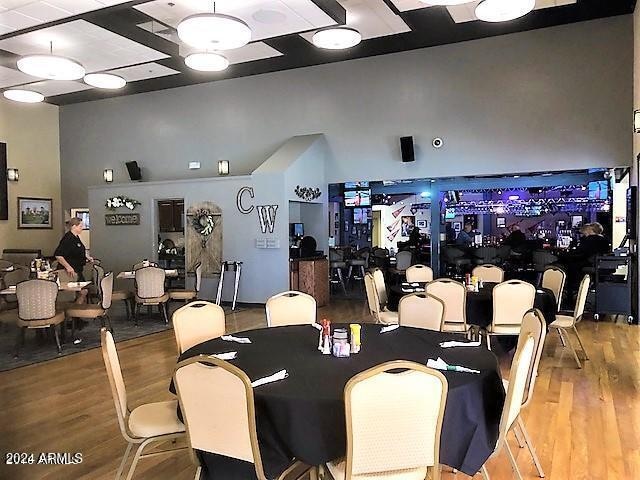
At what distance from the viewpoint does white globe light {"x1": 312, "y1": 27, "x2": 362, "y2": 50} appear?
7336mm

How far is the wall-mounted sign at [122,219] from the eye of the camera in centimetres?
1194

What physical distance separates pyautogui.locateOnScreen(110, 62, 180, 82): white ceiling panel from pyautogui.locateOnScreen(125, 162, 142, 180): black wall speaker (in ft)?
8.50

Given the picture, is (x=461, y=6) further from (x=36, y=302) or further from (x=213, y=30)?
(x=36, y=302)

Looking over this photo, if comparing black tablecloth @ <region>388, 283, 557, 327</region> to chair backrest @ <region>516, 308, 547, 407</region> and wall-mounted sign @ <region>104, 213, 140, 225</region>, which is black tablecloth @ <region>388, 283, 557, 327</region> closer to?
chair backrest @ <region>516, 308, 547, 407</region>

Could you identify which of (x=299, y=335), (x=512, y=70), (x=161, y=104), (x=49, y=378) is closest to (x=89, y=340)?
(x=49, y=378)

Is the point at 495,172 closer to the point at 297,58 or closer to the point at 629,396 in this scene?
the point at 297,58

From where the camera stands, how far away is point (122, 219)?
1215cm

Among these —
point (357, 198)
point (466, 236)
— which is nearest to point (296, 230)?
point (357, 198)

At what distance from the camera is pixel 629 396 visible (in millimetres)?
4695

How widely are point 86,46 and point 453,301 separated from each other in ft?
23.4

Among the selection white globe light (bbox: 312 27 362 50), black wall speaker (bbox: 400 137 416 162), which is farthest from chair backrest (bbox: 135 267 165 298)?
black wall speaker (bbox: 400 137 416 162)

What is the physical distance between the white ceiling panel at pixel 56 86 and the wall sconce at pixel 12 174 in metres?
2.27

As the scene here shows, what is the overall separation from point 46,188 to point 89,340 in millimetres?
8549

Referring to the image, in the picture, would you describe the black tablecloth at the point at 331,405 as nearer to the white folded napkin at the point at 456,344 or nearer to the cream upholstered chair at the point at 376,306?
the white folded napkin at the point at 456,344
